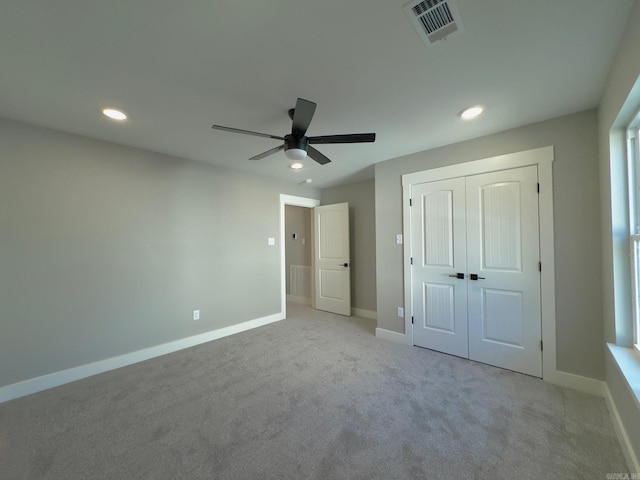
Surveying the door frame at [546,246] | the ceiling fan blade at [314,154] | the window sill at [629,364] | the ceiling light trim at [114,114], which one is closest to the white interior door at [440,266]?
the door frame at [546,246]

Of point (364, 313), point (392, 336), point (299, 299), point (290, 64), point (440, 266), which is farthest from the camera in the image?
point (299, 299)

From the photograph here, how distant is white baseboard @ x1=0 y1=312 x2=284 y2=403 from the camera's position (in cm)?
220

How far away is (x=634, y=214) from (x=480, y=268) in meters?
1.16

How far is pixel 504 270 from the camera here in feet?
8.41

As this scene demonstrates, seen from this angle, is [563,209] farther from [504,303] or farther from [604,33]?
[604,33]

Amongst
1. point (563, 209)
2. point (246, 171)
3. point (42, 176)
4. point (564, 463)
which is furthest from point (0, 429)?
point (563, 209)

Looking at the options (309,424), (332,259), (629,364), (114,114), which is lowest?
(309,424)

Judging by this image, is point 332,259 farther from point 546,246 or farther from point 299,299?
point 546,246

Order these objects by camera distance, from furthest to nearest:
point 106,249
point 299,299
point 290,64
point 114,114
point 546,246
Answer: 1. point 299,299
2. point 106,249
3. point 546,246
4. point 114,114
5. point 290,64

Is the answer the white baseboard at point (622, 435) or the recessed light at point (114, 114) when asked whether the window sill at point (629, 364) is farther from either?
the recessed light at point (114, 114)

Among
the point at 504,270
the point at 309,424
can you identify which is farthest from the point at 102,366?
the point at 504,270

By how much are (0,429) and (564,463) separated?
3655 mm

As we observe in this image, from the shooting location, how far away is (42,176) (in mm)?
2348

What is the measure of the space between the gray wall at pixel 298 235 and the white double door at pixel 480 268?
275cm
